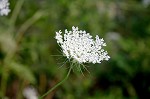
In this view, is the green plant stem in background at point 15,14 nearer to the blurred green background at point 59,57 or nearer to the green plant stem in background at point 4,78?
the blurred green background at point 59,57

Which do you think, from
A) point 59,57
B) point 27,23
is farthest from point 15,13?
point 59,57

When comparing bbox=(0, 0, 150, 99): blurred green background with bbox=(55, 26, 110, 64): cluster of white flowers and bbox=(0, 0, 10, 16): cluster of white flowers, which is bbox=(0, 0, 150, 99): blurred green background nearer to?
bbox=(0, 0, 10, 16): cluster of white flowers

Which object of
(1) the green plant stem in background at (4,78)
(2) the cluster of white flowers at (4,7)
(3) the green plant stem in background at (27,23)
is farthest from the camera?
(3) the green plant stem in background at (27,23)

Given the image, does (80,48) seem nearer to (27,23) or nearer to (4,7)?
(4,7)

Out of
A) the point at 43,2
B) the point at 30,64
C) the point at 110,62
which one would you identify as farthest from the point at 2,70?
the point at 110,62

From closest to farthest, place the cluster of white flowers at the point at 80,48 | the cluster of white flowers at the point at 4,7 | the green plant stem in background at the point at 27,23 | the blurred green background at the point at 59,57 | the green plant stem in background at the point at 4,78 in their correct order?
the cluster of white flowers at the point at 80,48 → the cluster of white flowers at the point at 4,7 → the green plant stem in background at the point at 4,78 → the blurred green background at the point at 59,57 → the green plant stem in background at the point at 27,23

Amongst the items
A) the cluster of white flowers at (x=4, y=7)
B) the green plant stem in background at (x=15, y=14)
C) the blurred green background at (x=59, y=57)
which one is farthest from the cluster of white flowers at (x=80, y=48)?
the green plant stem in background at (x=15, y=14)

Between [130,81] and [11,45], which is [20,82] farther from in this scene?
[130,81]

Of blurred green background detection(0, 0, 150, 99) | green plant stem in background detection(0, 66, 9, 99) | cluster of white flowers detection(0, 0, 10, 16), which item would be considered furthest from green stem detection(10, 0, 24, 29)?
cluster of white flowers detection(0, 0, 10, 16)
